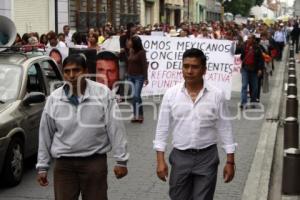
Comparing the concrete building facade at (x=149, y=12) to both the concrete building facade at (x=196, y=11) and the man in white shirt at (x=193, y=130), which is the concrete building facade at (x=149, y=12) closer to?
the concrete building facade at (x=196, y=11)

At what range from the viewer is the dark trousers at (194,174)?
4.85 metres

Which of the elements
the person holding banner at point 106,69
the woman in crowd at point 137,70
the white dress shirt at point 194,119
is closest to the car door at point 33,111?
the white dress shirt at point 194,119

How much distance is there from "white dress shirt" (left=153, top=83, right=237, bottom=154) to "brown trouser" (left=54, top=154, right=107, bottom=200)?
0.48 metres

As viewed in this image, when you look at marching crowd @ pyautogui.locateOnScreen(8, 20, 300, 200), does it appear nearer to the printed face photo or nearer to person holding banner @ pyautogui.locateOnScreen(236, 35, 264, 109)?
the printed face photo

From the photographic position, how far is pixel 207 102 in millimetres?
4859

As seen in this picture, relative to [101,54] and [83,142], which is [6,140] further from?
[101,54]

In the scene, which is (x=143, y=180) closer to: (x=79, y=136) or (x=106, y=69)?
(x=79, y=136)

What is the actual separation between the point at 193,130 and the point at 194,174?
0.33 m

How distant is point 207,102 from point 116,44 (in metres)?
13.0

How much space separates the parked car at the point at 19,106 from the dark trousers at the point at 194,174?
2703 mm

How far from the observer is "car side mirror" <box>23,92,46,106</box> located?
7.67 m

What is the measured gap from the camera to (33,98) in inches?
302

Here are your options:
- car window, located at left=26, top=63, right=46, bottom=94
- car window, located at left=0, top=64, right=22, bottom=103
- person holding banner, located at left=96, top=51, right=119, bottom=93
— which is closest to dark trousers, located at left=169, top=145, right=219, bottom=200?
car window, located at left=0, top=64, right=22, bottom=103

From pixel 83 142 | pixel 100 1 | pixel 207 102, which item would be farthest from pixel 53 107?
pixel 100 1
